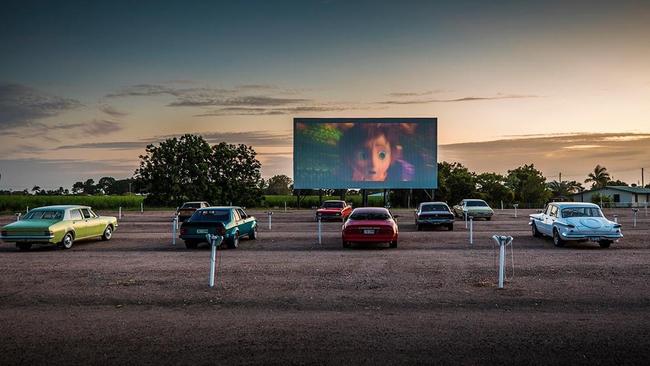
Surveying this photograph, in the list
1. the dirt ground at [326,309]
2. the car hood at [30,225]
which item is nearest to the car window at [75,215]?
the car hood at [30,225]

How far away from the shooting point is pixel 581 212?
2031 cm

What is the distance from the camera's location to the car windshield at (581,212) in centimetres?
2022

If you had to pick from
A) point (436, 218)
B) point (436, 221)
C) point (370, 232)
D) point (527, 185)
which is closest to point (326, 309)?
point (370, 232)

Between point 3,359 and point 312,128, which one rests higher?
point 312,128

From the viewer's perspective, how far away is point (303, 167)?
56844 mm

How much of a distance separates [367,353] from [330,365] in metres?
0.65

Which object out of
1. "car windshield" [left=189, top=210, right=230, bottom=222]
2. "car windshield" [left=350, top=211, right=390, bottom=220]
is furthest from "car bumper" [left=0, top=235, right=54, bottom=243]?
"car windshield" [left=350, top=211, right=390, bottom=220]

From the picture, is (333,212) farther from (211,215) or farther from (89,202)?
(89,202)

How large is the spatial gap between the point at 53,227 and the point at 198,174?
60027 mm

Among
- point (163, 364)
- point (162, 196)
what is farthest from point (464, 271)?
point (162, 196)

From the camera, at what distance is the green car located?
1891 cm

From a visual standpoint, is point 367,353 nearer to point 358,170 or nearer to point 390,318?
point 390,318

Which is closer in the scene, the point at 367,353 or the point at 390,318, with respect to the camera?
the point at 367,353

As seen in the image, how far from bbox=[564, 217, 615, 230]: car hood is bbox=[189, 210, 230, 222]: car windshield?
12.0 meters
